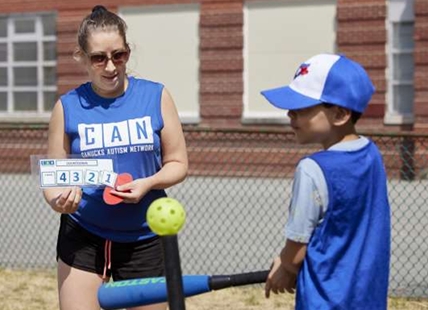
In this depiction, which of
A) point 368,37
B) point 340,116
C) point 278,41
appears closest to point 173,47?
point 278,41

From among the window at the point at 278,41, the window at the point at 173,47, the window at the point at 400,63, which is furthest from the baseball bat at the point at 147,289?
the window at the point at 173,47

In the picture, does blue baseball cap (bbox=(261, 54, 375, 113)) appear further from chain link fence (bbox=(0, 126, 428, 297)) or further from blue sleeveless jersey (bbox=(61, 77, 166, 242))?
chain link fence (bbox=(0, 126, 428, 297))

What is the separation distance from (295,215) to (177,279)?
0.49 m

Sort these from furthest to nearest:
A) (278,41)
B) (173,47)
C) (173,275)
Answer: (173,47), (278,41), (173,275)

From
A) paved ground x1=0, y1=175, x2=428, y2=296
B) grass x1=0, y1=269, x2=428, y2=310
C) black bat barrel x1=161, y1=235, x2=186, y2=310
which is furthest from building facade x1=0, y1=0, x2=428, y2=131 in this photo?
black bat barrel x1=161, y1=235, x2=186, y2=310

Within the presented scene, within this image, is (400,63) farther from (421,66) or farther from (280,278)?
(280,278)

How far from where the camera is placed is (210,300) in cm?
637

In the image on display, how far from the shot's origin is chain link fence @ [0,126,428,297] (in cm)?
798

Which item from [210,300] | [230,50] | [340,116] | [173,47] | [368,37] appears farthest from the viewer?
[173,47]

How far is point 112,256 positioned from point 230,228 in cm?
683

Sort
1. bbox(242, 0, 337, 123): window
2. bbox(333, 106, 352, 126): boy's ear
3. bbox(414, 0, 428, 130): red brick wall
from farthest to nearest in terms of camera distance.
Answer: bbox(242, 0, 337, 123): window → bbox(414, 0, 428, 130): red brick wall → bbox(333, 106, 352, 126): boy's ear

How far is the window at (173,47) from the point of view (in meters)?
17.6

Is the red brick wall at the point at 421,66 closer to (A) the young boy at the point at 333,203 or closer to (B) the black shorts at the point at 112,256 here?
(B) the black shorts at the point at 112,256

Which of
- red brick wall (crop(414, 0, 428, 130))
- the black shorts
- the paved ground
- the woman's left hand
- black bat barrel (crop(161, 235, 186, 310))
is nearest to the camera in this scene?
black bat barrel (crop(161, 235, 186, 310))
